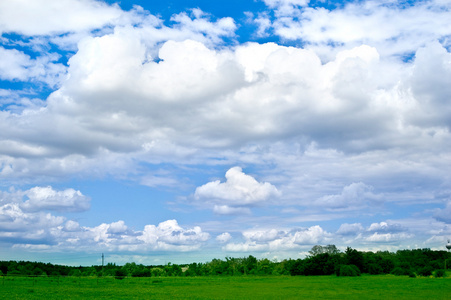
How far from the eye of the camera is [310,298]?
4444 cm

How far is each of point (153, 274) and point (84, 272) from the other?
2517 cm

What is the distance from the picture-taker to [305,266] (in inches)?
4483

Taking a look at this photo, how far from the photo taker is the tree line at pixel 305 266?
109312 mm

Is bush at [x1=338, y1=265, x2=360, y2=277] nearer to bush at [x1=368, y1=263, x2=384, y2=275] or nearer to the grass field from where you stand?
bush at [x1=368, y1=263, x2=384, y2=275]

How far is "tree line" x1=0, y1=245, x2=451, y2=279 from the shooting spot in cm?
10931

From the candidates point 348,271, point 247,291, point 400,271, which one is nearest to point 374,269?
point 400,271

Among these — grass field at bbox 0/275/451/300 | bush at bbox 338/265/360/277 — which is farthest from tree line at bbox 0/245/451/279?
grass field at bbox 0/275/451/300

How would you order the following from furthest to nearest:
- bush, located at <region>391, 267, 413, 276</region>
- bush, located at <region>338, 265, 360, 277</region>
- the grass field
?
bush, located at <region>391, 267, 413, 276</region> → bush, located at <region>338, 265, 360, 277</region> → the grass field

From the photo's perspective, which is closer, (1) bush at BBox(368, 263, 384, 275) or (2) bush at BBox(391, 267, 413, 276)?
(2) bush at BBox(391, 267, 413, 276)

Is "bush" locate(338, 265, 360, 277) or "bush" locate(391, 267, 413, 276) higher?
"bush" locate(338, 265, 360, 277)

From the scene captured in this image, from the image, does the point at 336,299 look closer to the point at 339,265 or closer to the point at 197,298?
the point at 197,298

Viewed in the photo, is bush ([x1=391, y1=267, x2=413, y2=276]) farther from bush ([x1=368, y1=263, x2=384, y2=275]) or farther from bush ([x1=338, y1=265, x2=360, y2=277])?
bush ([x1=338, y1=265, x2=360, y2=277])

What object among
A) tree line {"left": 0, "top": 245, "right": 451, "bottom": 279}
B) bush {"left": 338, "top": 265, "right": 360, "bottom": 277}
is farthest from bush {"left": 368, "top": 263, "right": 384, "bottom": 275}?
bush {"left": 338, "top": 265, "right": 360, "bottom": 277}

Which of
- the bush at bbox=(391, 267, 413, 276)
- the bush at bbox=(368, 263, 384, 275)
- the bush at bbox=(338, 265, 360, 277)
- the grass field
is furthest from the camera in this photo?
the bush at bbox=(368, 263, 384, 275)
